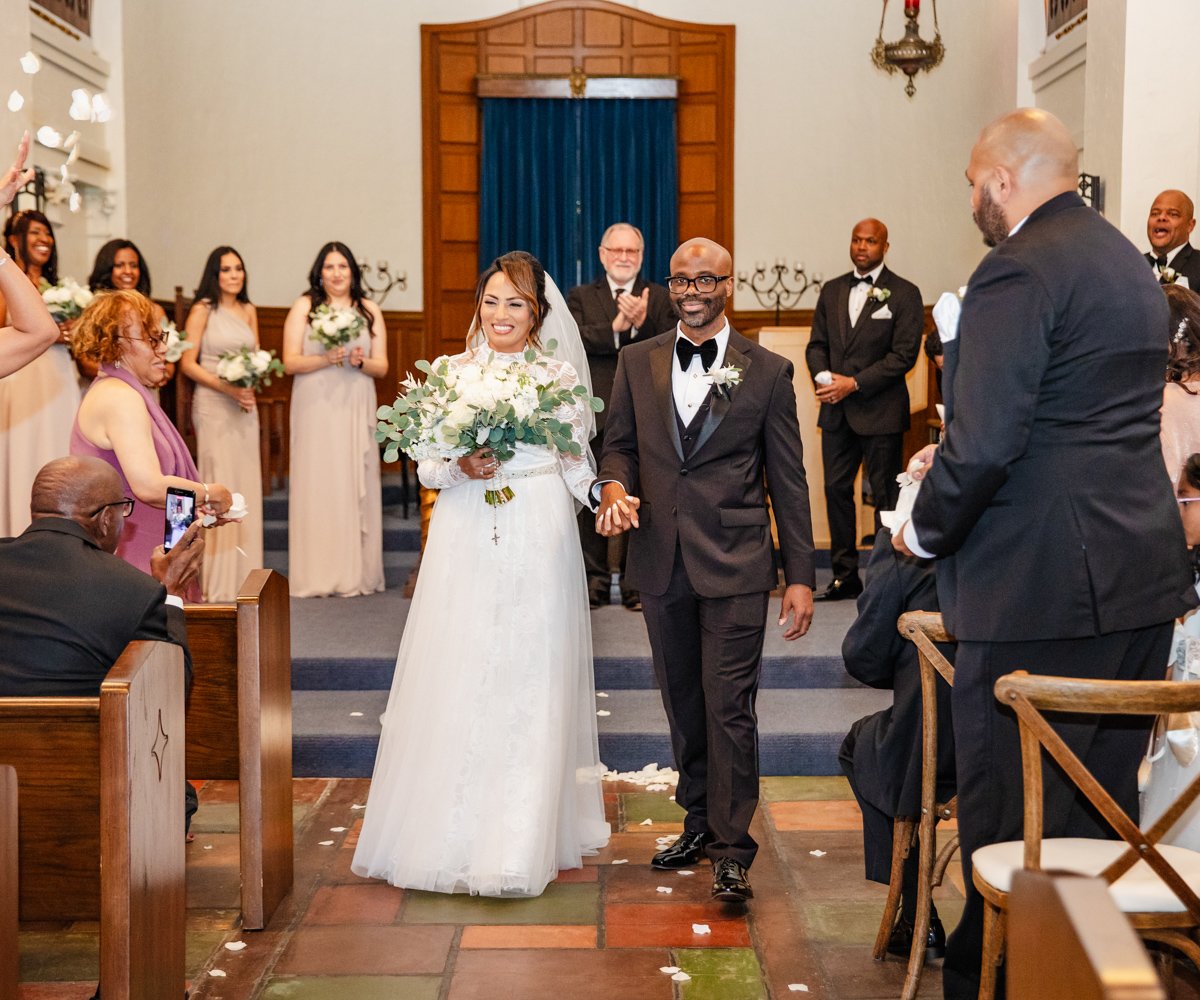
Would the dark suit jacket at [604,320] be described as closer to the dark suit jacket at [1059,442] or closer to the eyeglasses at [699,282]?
the eyeglasses at [699,282]

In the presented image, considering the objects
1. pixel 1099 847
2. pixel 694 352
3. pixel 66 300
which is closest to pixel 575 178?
pixel 66 300

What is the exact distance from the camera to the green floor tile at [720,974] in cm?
346

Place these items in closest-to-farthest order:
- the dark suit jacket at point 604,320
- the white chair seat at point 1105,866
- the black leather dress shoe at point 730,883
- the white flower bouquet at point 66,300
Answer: the white chair seat at point 1105,866 < the black leather dress shoe at point 730,883 < the white flower bouquet at point 66,300 < the dark suit jacket at point 604,320

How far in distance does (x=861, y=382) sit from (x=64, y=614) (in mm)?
5048

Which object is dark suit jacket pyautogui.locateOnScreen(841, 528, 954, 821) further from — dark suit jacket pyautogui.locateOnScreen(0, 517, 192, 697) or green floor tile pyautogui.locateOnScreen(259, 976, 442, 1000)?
dark suit jacket pyautogui.locateOnScreen(0, 517, 192, 697)

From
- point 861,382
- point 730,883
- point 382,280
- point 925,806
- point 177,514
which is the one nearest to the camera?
point 925,806

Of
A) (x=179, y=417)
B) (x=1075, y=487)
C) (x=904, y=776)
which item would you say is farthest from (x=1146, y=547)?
(x=179, y=417)

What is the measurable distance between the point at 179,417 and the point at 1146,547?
642 centimetres

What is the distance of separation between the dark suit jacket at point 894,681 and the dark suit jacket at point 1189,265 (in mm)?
3823

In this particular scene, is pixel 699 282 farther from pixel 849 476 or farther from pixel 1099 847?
pixel 849 476

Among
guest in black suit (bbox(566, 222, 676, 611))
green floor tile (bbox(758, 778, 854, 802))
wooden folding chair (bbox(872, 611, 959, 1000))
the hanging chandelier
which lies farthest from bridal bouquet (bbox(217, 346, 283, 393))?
wooden folding chair (bbox(872, 611, 959, 1000))

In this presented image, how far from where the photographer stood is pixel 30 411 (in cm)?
664

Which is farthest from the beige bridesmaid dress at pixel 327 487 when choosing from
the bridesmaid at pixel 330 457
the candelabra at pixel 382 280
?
the candelabra at pixel 382 280

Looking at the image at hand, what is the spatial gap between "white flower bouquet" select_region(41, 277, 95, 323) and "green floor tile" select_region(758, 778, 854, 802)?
150 inches
